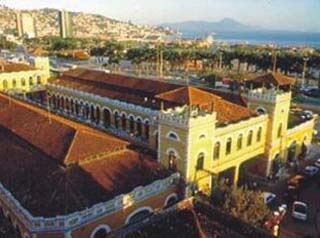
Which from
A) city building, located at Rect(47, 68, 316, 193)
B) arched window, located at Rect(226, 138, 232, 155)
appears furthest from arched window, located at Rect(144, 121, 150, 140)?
arched window, located at Rect(226, 138, 232, 155)

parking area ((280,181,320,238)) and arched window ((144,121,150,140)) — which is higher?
arched window ((144,121,150,140))

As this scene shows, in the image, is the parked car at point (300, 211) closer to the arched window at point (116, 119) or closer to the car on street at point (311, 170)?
the car on street at point (311, 170)

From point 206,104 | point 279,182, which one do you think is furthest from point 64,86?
point 279,182

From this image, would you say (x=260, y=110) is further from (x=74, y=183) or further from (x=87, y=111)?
(x=74, y=183)

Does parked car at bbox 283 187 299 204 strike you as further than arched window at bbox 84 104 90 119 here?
No

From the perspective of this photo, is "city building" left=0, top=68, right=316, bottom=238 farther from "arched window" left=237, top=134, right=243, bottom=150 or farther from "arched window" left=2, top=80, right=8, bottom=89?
"arched window" left=2, top=80, right=8, bottom=89

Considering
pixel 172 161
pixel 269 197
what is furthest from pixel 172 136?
pixel 269 197
